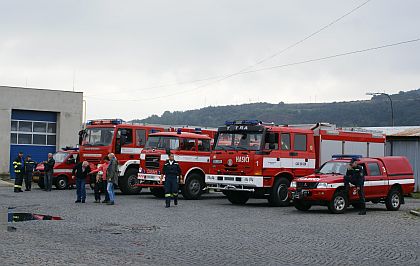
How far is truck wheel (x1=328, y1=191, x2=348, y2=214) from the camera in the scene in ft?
63.0

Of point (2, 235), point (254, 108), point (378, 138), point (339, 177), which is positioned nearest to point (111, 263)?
point (2, 235)

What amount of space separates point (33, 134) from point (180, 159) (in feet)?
72.9

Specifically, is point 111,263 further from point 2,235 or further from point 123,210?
point 123,210

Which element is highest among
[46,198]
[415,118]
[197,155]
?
[415,118]

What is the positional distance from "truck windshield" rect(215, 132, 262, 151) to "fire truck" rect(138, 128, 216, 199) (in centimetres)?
251

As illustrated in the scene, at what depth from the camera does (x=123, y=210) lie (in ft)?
63.3

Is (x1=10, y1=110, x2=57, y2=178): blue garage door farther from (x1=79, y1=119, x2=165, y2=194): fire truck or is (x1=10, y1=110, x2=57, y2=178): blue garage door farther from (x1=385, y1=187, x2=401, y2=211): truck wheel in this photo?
(x1=385, y1=187, x2=401, y2=211): truck wheel

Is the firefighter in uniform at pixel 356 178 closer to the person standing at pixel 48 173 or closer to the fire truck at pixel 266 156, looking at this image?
the fire truck at pixel 266 156

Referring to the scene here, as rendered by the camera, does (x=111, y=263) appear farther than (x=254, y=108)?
No

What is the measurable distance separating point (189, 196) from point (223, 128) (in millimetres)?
3699

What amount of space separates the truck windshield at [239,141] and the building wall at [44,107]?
2359 centimetres

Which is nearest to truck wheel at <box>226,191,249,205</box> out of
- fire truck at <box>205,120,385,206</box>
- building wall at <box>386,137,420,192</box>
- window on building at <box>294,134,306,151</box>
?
fire truck at <box>205,120,385,206</box>

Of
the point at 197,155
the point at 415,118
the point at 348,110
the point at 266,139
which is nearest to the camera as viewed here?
the point at 266,139

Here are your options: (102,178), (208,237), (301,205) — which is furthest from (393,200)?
(102,178)
